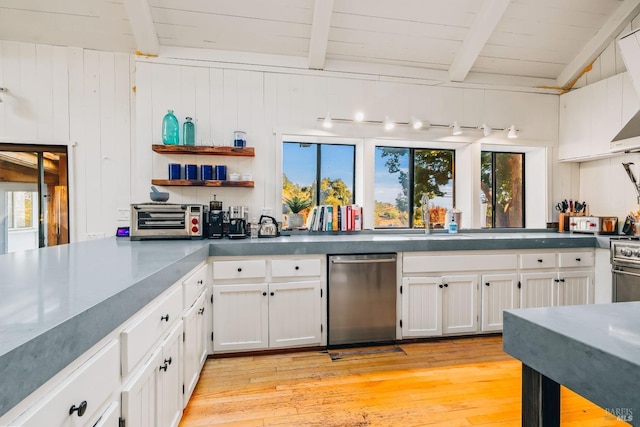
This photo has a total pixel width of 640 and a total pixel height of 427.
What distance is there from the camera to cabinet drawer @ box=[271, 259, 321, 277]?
7.87ft

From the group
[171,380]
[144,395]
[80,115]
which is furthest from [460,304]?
[80,115]

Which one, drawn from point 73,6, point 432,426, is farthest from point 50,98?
point 432,426

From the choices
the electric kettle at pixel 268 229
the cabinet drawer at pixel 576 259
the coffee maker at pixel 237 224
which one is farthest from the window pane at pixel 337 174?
the cabinet drawer at pixel 576 259

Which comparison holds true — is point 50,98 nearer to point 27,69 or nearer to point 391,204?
point 27,69

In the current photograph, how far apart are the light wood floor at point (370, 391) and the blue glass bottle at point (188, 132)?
6.07 feet

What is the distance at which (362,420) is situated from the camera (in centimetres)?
166

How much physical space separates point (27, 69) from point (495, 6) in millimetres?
4172

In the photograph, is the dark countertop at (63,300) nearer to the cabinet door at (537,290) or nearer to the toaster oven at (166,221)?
the toaster oven at (166,221)

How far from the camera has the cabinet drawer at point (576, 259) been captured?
2828mm

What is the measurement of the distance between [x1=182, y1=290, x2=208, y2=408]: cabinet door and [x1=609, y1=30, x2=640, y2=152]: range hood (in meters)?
3.76

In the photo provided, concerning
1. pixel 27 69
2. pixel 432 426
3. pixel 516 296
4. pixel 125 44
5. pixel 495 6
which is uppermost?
pixel 495 6

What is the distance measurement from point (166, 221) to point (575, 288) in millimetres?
3660

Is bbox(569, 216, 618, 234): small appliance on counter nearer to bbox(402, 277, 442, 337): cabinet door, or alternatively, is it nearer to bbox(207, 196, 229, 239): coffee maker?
bbox(402, 277, 442, 337): cabinet door

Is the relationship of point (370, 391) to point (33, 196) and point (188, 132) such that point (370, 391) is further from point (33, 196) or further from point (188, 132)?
point (33, 196)
